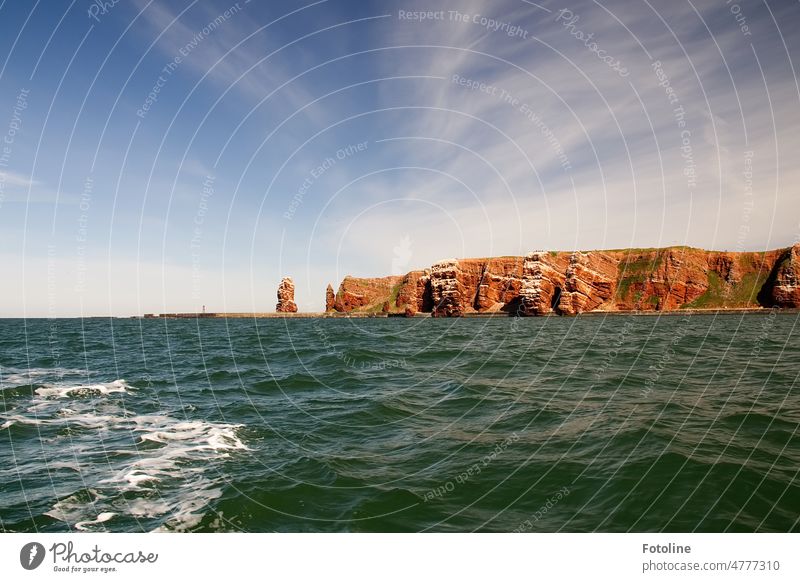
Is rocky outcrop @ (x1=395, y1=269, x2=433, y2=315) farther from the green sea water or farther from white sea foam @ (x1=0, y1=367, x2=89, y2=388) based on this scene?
the green sea water

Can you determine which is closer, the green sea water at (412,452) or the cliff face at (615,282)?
the green sea water at (412,452)

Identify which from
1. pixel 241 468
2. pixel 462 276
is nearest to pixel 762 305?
pixel 462 276

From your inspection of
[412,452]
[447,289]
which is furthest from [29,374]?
[447,289]

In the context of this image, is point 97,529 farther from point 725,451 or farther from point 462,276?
point 462,276

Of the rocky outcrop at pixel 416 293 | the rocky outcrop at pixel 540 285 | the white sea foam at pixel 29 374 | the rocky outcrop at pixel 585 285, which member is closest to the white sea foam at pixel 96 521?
the white sea foam at pixel 29 374

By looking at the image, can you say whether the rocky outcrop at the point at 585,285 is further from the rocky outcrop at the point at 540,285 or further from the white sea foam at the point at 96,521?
the white sea foam at the point at 96,521

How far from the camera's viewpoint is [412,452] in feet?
35.4

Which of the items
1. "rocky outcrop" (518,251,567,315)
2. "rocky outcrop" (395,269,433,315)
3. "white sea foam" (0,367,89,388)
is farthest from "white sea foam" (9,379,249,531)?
"rocky outcrop" (395,269,433,315)

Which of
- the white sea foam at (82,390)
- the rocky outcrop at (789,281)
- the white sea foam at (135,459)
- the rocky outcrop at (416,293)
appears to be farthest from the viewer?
the rocky outcrop at (416,293)

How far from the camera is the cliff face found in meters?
134

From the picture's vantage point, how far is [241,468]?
9992mm

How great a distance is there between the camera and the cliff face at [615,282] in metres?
134

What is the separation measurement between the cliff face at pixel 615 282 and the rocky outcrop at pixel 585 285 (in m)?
0.30
